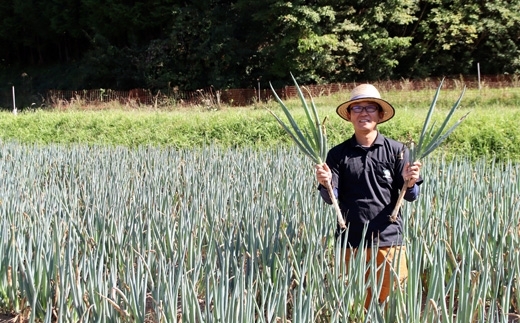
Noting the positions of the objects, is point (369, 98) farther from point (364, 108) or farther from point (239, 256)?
point (239, 256)

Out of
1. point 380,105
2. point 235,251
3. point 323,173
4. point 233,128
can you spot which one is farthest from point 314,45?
point 323,173

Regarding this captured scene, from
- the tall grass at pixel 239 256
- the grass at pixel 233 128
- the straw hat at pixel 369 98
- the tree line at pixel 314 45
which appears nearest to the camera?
the tall grass at pixel 239 256

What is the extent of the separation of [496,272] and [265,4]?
15.3 metres

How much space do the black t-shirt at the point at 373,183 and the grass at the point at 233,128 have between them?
3531mm

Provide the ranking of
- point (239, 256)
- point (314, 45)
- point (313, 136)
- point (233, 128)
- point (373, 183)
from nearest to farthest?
point (313, 136)
point (373, 183)
point (239, 256)
point (233, 128)
point (314, 45)

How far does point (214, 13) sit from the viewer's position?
18.6 metres

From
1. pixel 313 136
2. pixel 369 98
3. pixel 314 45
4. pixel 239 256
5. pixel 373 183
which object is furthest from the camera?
pixel 314 45

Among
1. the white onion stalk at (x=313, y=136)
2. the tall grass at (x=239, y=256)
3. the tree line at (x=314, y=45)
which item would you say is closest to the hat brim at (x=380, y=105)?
the white onion stalk at (x=313, y=136)

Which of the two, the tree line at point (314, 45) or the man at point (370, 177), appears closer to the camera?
the man at point (370, 177)

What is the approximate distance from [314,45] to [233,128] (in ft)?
26.9

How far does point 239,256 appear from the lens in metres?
2.50

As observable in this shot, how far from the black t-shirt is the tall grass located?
123 mm

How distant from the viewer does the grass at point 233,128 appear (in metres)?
6.69

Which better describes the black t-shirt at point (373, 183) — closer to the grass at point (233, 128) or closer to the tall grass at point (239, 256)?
Answer: the tall grass at point (239, 256)
